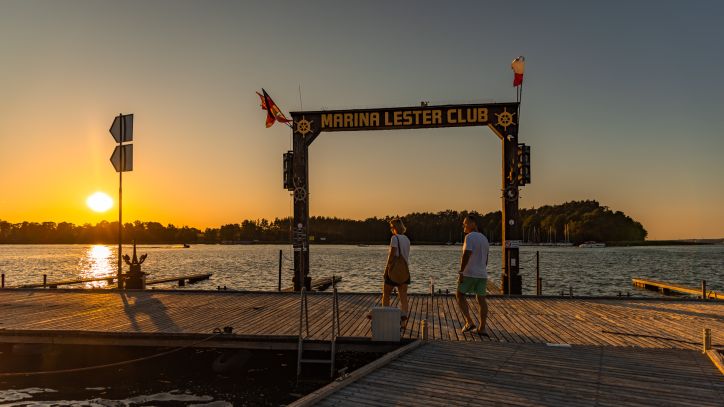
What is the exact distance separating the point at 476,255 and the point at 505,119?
9.33m

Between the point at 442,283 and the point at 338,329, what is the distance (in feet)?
101

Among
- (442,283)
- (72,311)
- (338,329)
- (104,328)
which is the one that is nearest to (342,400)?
(338,329)

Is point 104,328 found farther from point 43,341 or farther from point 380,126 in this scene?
point 380,126

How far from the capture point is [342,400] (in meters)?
6.50

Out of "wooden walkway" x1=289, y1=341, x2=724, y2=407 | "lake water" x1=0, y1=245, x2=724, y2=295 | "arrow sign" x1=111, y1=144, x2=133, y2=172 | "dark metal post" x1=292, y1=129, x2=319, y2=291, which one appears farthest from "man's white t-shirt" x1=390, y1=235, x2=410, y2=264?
"lake water" x1=0, y1=245, x2=724, y2=295

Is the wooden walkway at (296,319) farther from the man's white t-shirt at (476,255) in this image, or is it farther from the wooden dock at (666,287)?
the wooden dock at (666,287)

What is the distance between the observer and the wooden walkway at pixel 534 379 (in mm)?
6504

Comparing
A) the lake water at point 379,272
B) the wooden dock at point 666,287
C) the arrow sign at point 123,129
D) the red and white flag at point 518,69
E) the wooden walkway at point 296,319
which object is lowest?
the lake water at point 379,272

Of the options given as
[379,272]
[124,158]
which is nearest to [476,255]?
[124,158]

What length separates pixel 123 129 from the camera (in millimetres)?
18344

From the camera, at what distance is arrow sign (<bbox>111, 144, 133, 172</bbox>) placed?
1820cm

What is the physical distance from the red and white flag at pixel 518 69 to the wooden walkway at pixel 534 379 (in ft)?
35.8

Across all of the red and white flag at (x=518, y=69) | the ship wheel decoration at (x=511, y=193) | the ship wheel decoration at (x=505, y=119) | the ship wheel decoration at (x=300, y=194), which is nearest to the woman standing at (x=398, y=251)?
the ship wheel decoration at (x=511, y=193)

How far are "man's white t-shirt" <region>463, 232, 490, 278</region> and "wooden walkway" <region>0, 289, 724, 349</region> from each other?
113 centimetres
